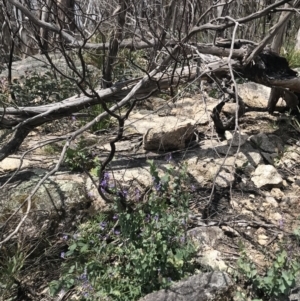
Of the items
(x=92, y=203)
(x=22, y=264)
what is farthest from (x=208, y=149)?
(x=22, y=264)

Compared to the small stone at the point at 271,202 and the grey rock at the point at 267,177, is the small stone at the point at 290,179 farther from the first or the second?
the small stone at the point at 271,202

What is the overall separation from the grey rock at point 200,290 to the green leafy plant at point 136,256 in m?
0.06

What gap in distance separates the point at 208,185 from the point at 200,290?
47.4 inches

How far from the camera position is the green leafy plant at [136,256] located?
2.21 m

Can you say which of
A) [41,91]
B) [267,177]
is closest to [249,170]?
[267,177]

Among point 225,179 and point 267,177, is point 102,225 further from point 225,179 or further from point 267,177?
point 267,177

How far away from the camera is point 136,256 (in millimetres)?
2223

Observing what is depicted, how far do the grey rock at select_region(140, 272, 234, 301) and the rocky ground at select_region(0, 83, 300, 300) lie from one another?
0.25 m

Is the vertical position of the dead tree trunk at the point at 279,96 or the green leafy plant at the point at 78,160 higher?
the dead tree trunk at the point at 279,96

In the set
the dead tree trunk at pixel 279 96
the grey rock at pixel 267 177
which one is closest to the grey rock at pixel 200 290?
the grey rock at pixel 267 177

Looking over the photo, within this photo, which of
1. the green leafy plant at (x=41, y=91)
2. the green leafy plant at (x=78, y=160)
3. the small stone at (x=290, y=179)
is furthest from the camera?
the green leafy plant at (x=41, y=91)

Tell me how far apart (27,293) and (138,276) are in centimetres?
75

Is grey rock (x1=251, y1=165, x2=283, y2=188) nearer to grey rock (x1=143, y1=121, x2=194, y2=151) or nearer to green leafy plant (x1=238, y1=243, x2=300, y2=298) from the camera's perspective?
grey rock (x1=143, y1=121, x2=194, y2=151)

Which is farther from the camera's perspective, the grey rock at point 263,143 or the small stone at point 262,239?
the grey rock at point 263,143
